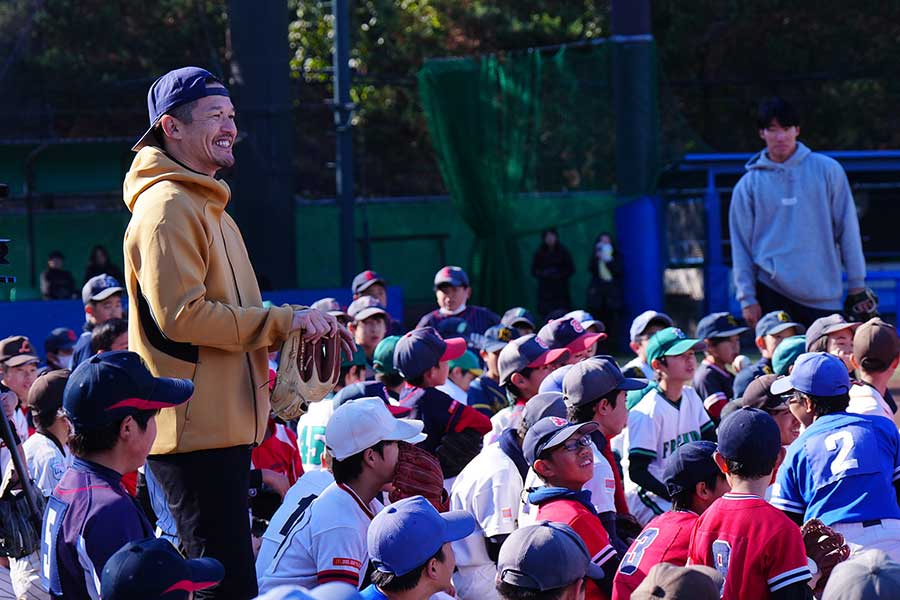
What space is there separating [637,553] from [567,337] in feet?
9.93

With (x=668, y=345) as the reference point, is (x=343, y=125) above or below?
above

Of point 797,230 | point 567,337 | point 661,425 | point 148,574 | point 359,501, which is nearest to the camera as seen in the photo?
point 148,574

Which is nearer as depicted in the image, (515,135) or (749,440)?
(749,440)

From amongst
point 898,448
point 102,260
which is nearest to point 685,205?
point 102,260

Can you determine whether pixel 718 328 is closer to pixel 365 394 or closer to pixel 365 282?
pixel 365 394

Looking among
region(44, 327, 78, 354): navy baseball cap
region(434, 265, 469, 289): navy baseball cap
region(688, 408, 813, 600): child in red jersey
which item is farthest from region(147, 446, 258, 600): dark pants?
region(434, 265, 469, 289): navy baseball cap

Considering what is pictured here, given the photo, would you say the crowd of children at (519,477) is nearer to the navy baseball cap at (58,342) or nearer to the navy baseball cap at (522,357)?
the navy baseball cap at (522,357)

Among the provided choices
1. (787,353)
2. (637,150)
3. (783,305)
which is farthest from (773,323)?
(637,150)

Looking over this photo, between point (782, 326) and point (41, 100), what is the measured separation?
12.4 metres

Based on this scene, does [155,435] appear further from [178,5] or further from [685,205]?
[178,5]

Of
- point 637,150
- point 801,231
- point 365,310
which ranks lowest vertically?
point 365,310

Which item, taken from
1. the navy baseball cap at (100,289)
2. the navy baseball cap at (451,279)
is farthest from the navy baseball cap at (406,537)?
the navy baseball cap at (451,279)

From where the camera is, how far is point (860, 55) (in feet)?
78.3

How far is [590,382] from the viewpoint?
5328mm
